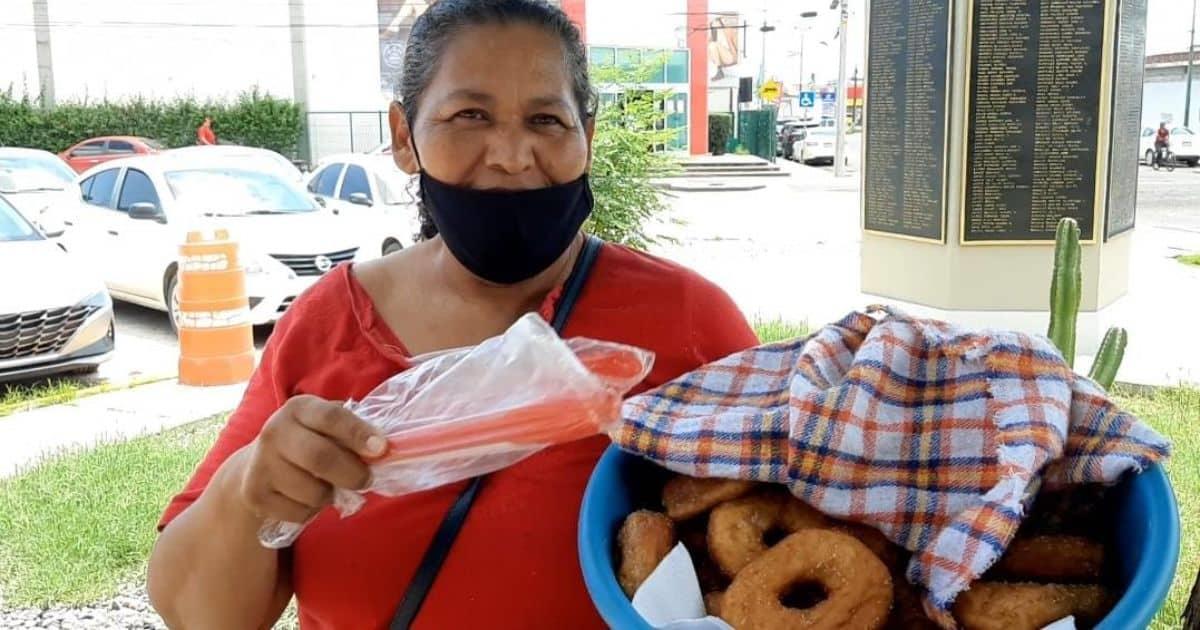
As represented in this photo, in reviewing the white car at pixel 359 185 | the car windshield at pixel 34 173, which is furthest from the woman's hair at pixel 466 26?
the car windshield at pixel 34 173

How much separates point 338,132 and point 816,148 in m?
18.4

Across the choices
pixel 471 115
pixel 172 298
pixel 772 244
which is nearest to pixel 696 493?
pixel 471 115

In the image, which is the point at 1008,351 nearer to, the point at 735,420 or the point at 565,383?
the point at 735,420

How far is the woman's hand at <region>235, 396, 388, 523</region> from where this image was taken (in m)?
1.29

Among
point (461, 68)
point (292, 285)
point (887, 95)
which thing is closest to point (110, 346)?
point (292, 285)

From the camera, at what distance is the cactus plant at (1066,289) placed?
3.19m

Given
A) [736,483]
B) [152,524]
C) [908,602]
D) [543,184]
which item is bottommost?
[152,524]

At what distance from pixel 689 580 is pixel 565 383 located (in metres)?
0.26

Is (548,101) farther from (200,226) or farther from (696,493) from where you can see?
(200,226)

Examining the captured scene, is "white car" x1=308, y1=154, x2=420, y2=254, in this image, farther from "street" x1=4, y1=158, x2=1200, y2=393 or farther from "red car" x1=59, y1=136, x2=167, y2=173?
"red car" x1=59, y1=136, x2=167, y2=173

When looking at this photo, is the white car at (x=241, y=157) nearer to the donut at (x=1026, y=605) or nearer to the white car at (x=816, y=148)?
the donut at (x=1026, y=605)

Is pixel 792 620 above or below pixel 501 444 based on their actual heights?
below

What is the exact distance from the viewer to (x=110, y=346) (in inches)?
328

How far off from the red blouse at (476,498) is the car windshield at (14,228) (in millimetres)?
7674
